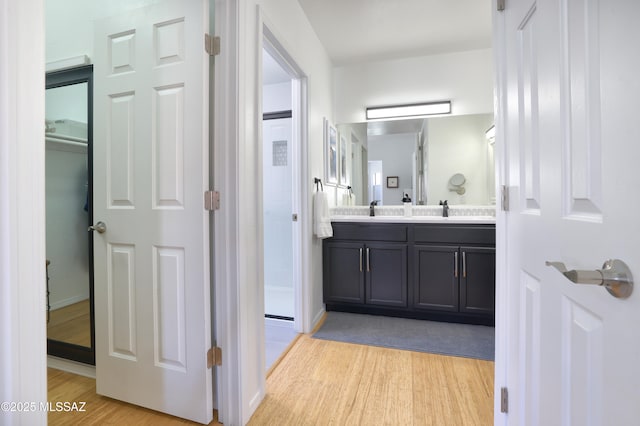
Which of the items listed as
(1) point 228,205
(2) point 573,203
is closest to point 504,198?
(2) point 573,203

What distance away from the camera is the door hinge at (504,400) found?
1.10 m

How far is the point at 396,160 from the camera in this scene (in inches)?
118

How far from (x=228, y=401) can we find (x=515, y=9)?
1.96 m

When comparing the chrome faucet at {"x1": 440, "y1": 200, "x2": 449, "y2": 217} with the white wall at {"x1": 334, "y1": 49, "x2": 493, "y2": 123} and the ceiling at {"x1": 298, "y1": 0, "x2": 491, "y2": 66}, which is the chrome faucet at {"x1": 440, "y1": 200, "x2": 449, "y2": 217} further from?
the ceiling at {"x1": 298, "y1": 0, "x2": 491, "y2": 66}

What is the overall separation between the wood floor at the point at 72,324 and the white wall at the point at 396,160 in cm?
257

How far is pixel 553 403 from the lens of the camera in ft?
2.37

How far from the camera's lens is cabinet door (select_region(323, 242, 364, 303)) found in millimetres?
2604

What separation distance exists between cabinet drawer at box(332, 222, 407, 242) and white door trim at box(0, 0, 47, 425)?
85.1 inches

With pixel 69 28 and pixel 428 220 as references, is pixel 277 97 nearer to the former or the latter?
pixel 69 28

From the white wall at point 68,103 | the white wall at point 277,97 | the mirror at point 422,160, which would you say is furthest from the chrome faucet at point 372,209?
the white wall at point 68,103

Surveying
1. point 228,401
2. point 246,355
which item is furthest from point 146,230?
point 228,401

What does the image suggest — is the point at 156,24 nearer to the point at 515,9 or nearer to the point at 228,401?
the point at 515,9

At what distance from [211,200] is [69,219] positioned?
113cm

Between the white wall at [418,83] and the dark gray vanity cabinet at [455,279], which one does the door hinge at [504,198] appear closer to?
the dark gray vanity cabinet at [455,279]
